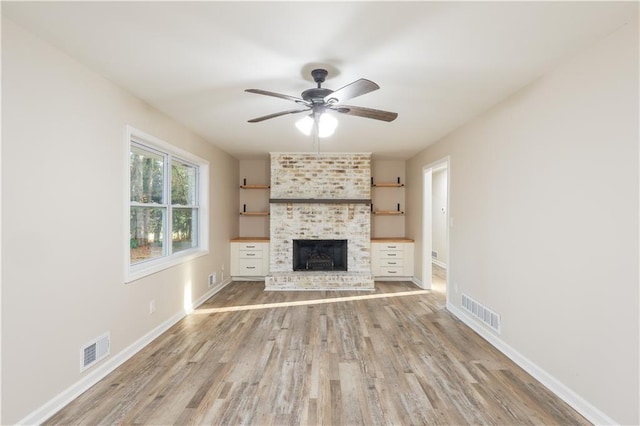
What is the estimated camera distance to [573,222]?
2.11 m

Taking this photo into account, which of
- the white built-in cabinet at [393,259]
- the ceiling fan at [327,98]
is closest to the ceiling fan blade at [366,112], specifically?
the ceiling fan at [327,98]

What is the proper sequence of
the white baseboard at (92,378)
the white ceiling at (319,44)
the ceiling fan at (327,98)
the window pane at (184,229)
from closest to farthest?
1. the white ceiling at (319,44)
2. the white baseboard at (92,378)
3. the ceiling fan at (327,98)
4. the window pane at (184,229)

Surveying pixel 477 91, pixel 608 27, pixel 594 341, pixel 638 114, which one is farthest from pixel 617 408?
pixel 477 91

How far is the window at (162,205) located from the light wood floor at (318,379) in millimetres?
878

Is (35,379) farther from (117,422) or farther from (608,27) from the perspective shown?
(608,27)

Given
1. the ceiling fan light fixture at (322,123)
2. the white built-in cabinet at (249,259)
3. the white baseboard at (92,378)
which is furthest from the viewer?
Answer: the white built-in cabinet at (249,259)

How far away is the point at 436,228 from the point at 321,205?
3.60 metres

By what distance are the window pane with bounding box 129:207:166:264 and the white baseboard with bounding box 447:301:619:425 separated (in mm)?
3615

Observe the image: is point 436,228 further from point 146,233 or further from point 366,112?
point 146,233

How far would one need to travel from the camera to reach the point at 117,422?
6.28 feet

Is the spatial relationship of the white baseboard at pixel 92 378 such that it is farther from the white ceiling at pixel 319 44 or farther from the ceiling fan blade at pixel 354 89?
the ceiling fan blade at pixel 354 89

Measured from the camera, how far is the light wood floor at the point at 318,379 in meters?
1.98

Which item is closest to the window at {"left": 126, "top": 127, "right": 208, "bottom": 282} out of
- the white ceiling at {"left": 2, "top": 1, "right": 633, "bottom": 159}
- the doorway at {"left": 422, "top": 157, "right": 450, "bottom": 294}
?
the white ceiling at {"left": 2, "top": 1, "right": 633, "bottom": 159}

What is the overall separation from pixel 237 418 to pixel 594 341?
230 centimetres
